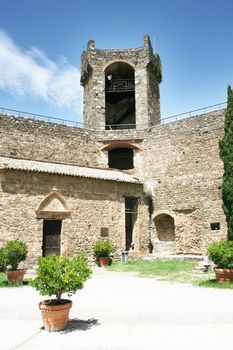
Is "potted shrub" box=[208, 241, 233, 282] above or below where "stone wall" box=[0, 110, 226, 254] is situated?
below

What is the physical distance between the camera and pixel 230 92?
53.9 feet

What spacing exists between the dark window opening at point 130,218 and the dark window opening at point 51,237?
4.39 metres

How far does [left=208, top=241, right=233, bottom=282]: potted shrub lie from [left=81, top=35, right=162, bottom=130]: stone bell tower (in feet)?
44.6

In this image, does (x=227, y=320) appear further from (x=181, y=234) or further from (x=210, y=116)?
(x=210, y=116)

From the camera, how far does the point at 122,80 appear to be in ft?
88.2

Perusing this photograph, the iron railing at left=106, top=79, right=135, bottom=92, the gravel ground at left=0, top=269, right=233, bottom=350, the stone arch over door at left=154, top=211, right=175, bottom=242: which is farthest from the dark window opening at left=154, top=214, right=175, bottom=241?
the iron railing at left=106, top=79, right=135, bottom=92

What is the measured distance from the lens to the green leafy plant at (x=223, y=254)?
33.6ft

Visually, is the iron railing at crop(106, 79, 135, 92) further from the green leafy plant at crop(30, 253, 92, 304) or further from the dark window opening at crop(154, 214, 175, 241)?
the green leafy plant at crop(30, 253, 92, 304)

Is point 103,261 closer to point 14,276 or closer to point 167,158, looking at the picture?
point 14,276

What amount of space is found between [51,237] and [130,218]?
5187 mm

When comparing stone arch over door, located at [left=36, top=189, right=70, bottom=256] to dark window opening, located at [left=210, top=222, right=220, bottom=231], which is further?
dark window opening, located at [left=210, top=222, right=220, bottom=231]

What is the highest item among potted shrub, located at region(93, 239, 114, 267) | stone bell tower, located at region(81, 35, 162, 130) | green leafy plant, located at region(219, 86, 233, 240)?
stone bell tower, located at region(81, 35, 162, 130)

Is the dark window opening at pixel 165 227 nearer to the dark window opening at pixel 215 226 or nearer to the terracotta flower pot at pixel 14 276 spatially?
the dark window opening at pixel 215 226

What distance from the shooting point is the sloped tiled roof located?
590 inches
